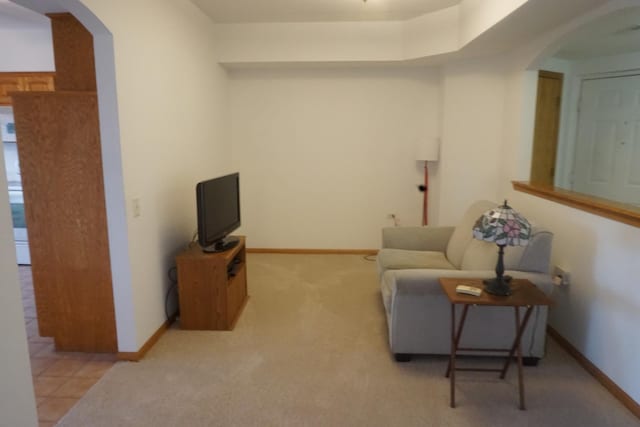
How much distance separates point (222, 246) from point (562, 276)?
2.56m

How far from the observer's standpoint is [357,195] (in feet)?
16.9

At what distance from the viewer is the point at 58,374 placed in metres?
2.59

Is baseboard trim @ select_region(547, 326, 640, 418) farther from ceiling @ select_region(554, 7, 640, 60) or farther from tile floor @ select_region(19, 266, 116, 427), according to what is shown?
tile floor @ select_region(19, 266, 116, 427)

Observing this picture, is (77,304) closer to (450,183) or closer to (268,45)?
(268,45)

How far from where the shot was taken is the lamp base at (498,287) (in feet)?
7.43

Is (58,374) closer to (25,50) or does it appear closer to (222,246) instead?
(222,246)

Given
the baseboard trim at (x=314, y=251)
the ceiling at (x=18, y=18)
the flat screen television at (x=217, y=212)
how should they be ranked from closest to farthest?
the flat screen television at (x=217, y=212), the ceiling at (x=18, y=18), the baseboard trim at (x=314, y=251)

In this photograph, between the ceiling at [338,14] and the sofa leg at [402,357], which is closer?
the sofa leg at [402,357]

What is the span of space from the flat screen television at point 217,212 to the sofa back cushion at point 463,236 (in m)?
1.84

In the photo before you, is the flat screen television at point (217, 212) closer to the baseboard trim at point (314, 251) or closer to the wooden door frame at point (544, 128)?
the baseboard trim at point (314, 251)

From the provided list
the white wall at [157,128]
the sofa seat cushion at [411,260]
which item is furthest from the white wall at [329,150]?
the sofa seat cushion at [411,260]

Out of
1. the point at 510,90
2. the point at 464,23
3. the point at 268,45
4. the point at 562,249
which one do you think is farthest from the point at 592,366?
the point at 268,45

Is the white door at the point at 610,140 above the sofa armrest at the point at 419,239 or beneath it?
above

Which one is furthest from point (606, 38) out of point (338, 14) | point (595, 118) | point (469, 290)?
point (469, 290)
